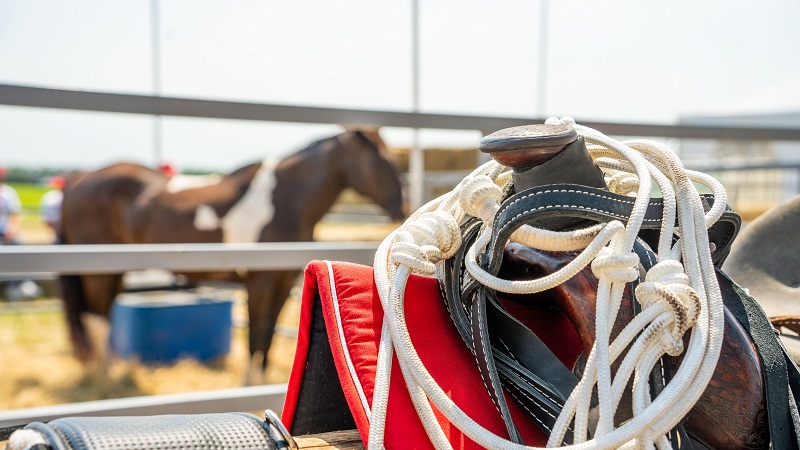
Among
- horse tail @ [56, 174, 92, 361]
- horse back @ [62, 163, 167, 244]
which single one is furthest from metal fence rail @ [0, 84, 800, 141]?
horse tail @ [56, 174, 92, 361]

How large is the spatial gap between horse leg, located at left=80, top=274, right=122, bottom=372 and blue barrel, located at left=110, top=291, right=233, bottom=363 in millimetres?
109

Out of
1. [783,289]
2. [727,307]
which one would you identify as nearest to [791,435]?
[727,307]

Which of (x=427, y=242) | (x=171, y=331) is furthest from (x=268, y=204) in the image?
(x=427, y=242)

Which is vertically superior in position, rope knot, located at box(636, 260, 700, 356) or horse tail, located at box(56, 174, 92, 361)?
rope knot, located at box(636, 260, 700, 356)

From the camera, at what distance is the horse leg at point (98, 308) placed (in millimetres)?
4492

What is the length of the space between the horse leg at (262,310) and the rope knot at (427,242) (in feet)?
9.66

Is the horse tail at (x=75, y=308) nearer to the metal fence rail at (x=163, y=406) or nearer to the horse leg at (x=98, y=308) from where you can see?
the horse leg at (x=98, y=308)

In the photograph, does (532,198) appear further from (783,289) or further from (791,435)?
(783,289)

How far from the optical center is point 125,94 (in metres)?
1.70

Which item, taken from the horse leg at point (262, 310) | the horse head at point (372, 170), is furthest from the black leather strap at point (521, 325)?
the horse head at point (372, 170)

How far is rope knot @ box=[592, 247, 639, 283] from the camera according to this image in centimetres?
67

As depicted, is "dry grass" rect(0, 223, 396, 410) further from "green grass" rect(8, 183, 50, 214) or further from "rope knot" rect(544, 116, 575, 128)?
"green grass" rect(8, 183, 50, 214)

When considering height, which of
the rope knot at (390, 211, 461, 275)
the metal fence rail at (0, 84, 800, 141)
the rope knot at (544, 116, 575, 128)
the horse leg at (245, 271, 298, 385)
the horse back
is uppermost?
the metal fence rail at (0, 84, 800, 141)

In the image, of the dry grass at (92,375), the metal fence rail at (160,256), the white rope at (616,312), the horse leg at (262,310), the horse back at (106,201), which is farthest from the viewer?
the horse back at (106,201)
